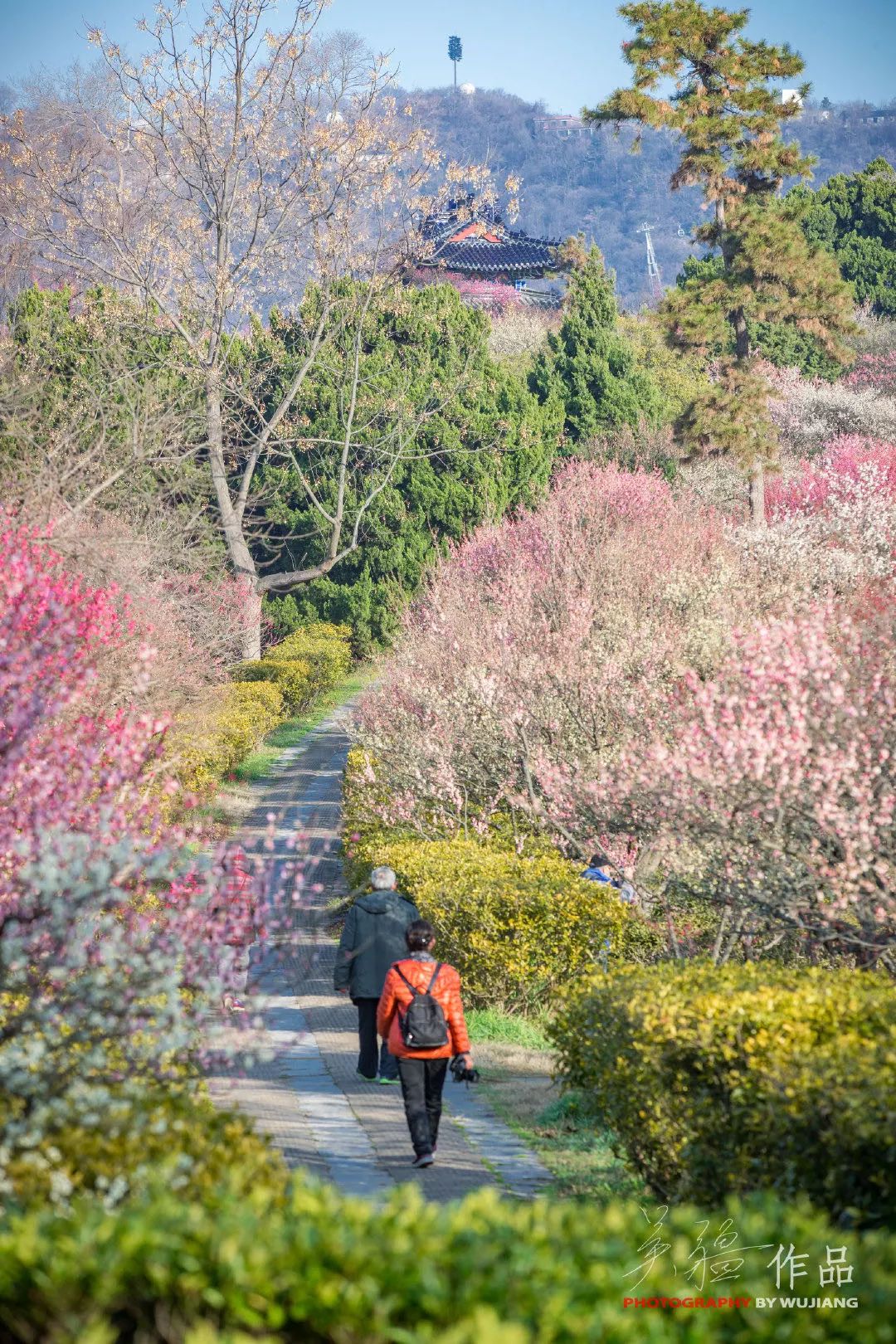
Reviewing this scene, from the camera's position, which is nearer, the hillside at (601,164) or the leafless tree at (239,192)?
the leafless tree at (239,192)

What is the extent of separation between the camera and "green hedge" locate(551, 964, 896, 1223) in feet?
17.0

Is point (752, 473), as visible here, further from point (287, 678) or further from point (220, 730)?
point (220, 730)

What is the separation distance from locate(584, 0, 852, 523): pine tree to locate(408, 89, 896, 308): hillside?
92071 mm

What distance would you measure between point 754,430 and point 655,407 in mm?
8648

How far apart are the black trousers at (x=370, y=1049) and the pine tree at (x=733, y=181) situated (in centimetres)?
2148

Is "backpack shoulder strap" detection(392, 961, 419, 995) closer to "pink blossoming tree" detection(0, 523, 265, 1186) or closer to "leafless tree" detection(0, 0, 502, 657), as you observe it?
"pink blossoming tree" detection(0, 523, 265, 1186)

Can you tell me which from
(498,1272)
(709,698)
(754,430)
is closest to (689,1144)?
(498,1272)

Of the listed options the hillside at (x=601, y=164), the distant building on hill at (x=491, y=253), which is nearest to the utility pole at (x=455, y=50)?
the hillside at (x=601, y=164)

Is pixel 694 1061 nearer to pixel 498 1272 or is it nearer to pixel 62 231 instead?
pixel 498 1272

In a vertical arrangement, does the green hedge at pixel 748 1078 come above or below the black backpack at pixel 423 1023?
above

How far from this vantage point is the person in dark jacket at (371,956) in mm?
9148

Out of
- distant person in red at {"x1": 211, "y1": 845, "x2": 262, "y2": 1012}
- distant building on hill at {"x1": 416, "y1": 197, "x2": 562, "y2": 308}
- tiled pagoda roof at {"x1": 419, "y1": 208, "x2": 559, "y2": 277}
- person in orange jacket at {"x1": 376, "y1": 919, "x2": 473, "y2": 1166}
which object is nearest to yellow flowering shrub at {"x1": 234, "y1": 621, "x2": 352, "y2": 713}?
person in orange jacket at {"x1": 376, "y1": 919, "x2": 473, "y2": 1166}

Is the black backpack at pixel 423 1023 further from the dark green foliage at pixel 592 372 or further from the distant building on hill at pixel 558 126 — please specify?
the distant building on hill at pixel 558 126

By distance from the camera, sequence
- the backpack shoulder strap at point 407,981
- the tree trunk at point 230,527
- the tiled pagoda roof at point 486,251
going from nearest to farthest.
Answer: the backpack shoulder strap at point 407,981 → the tree trunk at point 230,527 → the tiled pagoda roof at point 486,251
